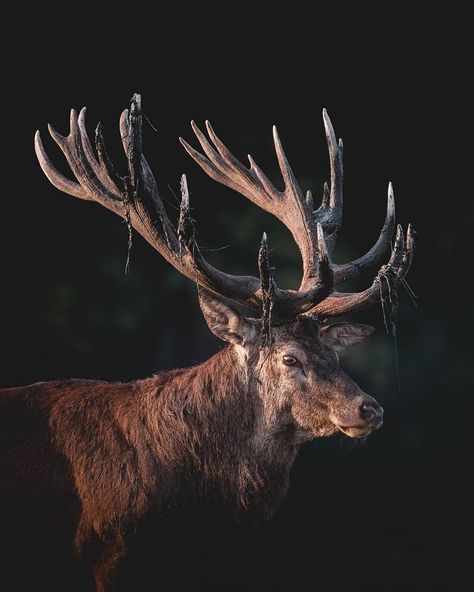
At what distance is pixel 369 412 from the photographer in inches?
138

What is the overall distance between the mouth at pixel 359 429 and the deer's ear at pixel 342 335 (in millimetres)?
470

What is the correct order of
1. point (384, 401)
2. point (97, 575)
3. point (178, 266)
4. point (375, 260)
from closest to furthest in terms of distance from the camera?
point (97, 575)
point (178, 266)
point (375, 260)
point (384, 401)

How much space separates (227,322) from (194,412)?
1.36 ft

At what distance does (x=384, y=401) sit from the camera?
675 centimetres

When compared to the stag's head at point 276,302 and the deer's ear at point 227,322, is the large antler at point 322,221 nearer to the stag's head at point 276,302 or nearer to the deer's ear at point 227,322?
the stag's head at point 276,302

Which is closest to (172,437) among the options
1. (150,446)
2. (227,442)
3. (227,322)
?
(150,446)

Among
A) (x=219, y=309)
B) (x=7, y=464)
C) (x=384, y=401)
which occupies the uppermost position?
(x=219, y=309)

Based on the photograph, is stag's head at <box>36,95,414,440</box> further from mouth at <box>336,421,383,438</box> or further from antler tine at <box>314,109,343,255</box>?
antler tine at <box>314,109,343,255</box>

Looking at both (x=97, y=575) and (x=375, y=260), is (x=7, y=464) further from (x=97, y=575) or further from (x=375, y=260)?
(x=375, y=260)

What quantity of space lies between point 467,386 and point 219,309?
3721mm

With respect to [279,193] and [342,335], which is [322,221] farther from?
[342,335]

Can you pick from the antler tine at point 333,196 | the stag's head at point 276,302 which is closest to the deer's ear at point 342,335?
the stag's head at point 276,302

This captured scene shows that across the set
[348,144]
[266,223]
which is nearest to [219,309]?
[266,223]

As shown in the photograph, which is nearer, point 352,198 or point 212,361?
point 212,361
